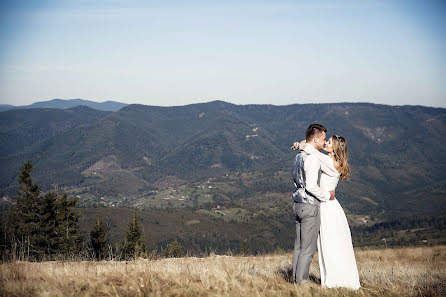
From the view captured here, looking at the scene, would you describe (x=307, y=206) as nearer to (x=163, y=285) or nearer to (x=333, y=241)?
(x=333, y=241)

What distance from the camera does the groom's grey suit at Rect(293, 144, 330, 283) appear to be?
8205mm

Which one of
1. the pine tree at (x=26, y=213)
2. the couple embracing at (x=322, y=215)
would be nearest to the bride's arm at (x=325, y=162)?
the couple embracing at (x=322, y=215)

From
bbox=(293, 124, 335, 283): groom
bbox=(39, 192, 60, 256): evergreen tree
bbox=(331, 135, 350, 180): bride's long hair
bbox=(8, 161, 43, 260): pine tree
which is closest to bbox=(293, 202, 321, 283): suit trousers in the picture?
bbox=(293, 124, 335, 283): groom

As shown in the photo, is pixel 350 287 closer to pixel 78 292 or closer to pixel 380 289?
pixel 380 289

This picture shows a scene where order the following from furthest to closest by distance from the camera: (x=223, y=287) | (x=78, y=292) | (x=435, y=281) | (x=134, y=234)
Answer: (x=134, y=234) < (x=435, y=281) < (x=223, y=287) < (x=78, y=292)

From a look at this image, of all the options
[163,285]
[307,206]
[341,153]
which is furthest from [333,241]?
[163,285]

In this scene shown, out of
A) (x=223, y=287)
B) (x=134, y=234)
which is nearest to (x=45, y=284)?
(x=223, y=287)

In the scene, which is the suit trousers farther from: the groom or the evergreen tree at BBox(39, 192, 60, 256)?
the evergreen tree at BBox(39, 192, 60, 256)

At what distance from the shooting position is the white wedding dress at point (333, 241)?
8.44 meters

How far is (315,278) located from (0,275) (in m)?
7.02

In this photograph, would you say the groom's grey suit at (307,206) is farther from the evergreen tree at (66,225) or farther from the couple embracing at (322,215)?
the evergreen tree at (66,225)

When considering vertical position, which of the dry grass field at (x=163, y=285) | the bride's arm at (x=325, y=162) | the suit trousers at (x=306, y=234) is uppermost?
the bride's arm at (x=325, y=162)

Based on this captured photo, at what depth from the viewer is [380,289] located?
7836 millimetres

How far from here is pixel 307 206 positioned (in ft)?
27.2
